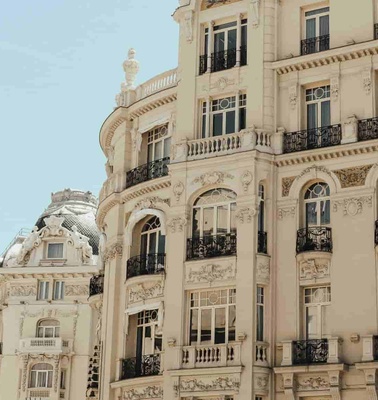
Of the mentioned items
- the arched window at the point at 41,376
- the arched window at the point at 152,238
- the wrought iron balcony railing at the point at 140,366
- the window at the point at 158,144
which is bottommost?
the wrought iron balcony railing at the point at 140,366

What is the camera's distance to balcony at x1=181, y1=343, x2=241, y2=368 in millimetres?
32375

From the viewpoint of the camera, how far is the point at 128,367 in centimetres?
→ 3575

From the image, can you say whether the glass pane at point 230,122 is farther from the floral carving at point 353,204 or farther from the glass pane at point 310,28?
the floral carving at point 353,204

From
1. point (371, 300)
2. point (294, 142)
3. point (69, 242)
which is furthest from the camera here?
point (69, 242)

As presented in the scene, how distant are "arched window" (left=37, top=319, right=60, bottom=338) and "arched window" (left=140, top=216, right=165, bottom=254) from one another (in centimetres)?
2600

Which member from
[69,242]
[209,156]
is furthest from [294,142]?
[69,242]

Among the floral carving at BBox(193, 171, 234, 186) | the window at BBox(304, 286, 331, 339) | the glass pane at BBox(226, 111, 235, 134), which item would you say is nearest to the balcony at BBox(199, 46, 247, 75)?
the glass pane at BBox(226, 111, 235, 134)

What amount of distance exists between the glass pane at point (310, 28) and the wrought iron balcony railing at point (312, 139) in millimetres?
3550

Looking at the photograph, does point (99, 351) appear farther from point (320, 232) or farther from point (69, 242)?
point (69, 242)

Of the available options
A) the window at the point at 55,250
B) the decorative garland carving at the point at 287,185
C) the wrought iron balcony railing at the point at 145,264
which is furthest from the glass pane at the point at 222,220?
the window at the point at 55,250

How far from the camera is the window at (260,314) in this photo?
32750mm

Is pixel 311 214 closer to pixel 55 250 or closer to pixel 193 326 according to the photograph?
pixel 193 326

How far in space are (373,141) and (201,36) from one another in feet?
26.1

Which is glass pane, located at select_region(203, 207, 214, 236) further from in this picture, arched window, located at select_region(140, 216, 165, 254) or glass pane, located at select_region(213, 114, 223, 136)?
glass pane, located at select_region(213, 114, 223, 136)
